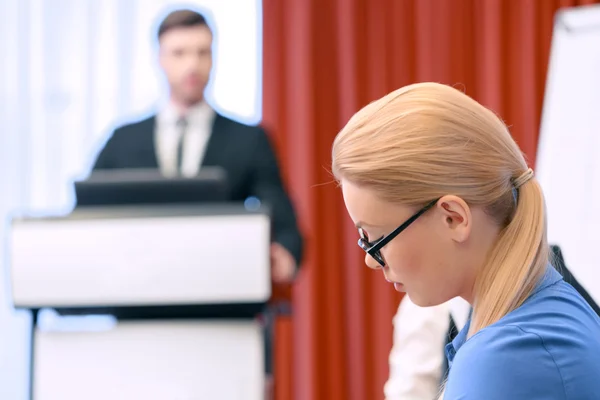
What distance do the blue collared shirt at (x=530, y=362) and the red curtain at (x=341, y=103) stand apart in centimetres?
242

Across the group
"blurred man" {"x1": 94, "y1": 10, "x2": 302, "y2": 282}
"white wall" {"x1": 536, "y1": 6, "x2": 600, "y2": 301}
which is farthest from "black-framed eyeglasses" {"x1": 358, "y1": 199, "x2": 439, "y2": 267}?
"blurred man" {"x1": 94, "y1": 10, "x2": 302, "y2": 282}

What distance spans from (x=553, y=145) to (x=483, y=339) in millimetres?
1689

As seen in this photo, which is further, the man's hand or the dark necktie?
the dark necktie

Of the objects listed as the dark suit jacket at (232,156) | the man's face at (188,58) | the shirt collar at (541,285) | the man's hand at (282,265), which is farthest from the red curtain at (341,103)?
the shirt collar at (541,285)

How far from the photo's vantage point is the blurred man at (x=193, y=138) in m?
2.66

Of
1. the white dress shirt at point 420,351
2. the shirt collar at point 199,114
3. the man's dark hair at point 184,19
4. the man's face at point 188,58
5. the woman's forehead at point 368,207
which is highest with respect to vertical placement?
the man's dark hair at point 184,19

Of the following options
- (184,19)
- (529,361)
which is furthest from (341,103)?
(529,361)

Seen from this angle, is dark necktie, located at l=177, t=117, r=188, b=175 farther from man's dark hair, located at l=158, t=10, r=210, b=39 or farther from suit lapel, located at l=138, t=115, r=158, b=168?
man's dark hair, located at l=158, t=10, r=210, b=39

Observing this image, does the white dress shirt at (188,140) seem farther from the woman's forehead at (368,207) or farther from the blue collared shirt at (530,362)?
the blue collared shirt at (530,362)

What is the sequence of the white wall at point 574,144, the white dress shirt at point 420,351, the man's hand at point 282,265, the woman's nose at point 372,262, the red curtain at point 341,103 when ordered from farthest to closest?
1. the red curtain at point 341,103
2. the white wall at point 574,144
3. the man's hand at point 282,265
4. the white dress shirt at point 420,351
5. the woman's nose at point 372,262

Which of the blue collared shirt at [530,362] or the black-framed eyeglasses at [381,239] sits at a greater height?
the black-framed eyeglasses at [381,239]

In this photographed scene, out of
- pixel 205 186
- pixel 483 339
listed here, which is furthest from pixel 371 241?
pixel 205 186

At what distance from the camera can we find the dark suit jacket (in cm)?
265

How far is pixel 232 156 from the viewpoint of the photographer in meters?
2.70
